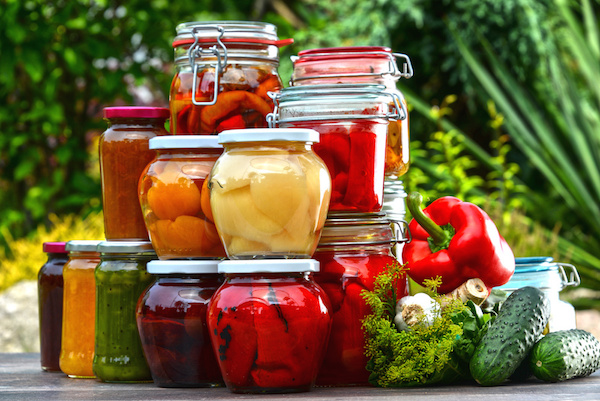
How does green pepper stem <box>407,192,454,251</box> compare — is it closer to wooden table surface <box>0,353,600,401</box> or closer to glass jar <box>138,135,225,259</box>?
wooden table surface <box>0,353,600,401</box>

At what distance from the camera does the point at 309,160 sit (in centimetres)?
142

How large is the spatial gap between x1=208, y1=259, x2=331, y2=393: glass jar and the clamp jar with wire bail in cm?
34

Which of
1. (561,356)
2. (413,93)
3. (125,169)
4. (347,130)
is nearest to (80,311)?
(125,169)

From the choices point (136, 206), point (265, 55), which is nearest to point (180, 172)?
point (136, 206)

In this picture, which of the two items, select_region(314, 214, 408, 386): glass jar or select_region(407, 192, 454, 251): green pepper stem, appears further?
select_region(407, 192, 454, 251): green pepper stem

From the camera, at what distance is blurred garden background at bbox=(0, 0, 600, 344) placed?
12.4 ft

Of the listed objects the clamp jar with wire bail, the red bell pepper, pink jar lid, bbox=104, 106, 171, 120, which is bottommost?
the red bell pepper

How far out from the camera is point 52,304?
1851 mm

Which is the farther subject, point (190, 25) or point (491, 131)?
point (491, 131)

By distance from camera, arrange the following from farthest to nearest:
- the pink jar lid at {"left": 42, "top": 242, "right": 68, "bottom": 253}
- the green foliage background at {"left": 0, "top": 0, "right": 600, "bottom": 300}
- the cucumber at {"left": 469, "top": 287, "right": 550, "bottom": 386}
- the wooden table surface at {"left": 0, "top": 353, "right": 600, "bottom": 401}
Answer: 1. the green foliage background at {"left": 0, "top": 0, "right": 600, "bottom": 300}
2. the pink jar lid at {"left": 42, "top": 242, "right": 68, "bottom": 253}
3. the cucumber at {"left": 469, "top": 287, "right": 550, "bottom": 386}
4. the wooden table surface at {"left": 0, "top": 353, "right": 600, "bottom": 401}

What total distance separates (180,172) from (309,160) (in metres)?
0.25

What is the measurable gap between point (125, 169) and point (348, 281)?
50cm

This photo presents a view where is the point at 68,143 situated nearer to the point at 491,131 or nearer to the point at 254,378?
the point at 491,131

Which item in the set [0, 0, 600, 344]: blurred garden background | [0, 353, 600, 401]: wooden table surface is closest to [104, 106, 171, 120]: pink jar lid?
[0, 353, 600, 401]: wooden table surface
